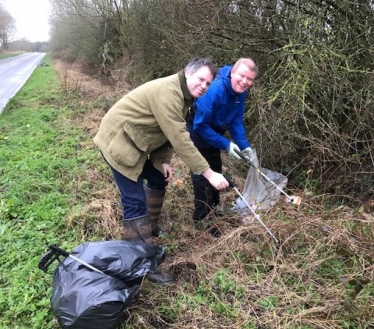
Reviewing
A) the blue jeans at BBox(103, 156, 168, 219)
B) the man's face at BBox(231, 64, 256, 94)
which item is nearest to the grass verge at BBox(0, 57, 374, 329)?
the blue jeans at BBox(103, 156, 168, 219)

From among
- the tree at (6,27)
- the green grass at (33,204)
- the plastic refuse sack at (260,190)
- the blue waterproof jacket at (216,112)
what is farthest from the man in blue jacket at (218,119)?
the tree at (6,27)

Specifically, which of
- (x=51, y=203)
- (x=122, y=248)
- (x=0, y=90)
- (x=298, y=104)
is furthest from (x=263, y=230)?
(x=0, y=90)

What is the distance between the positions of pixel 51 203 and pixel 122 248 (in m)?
2.01

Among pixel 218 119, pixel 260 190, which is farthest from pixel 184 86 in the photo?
pixel 260 190

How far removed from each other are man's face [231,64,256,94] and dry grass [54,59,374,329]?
4.12 feet

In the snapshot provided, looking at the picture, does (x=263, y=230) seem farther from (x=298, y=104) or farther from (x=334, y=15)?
(x=334, y=15)

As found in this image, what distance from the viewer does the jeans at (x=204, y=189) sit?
11.2 feet

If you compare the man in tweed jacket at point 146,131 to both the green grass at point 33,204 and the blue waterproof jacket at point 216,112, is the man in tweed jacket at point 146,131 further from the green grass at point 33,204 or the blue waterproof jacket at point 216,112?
the green grass at point 33,204

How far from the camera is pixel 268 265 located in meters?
2.73

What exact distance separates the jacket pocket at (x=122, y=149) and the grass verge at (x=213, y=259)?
96cm

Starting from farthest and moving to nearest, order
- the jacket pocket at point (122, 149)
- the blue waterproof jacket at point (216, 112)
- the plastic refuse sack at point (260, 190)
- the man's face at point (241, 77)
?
the plastic refuse sack at point (260, 190)
the blue waterproof jacket at point (216, 112)
the man's face at point (241, 77)
the jacket pocket at point (122, 149)

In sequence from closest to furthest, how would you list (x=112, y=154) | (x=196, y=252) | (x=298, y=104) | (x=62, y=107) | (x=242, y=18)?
1. (x=112, y=154)
2. (x=196, y=252)
3. (x=298, y=104)
4. (x=242, y=18)
5. (x=62, y=107)

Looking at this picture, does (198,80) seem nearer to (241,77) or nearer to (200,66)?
(200,66)

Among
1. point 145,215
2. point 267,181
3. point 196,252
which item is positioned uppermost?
point 145,215
